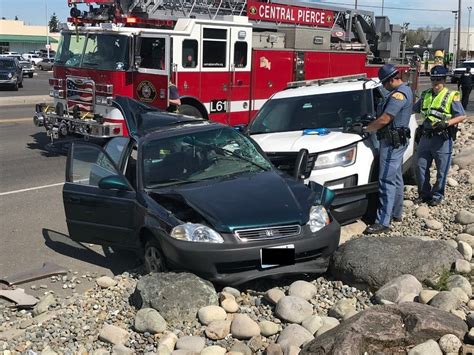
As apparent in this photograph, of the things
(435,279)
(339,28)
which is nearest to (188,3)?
(339,28)

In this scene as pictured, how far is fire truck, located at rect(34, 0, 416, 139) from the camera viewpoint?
11.4 m

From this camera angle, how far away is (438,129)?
713 cm

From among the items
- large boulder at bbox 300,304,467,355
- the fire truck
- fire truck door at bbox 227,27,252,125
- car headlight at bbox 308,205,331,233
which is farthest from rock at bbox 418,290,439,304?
fire truck door at bbox 227,27,252,125

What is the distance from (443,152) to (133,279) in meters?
4.10

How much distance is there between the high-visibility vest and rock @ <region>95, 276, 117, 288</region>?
4.22 metres

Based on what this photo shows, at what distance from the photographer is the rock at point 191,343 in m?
4.02

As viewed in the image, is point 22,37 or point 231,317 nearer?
point 231,317

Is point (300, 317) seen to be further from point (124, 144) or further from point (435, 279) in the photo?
point (124, 144)

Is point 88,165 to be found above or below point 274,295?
above

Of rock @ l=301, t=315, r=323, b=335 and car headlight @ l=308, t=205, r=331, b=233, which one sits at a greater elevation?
car headlight @ l=308, t=205, r=331, b=233

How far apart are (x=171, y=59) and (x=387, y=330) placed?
28.2ft

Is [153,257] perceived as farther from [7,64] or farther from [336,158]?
[7,64]

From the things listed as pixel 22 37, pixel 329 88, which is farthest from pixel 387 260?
pixel 22 37

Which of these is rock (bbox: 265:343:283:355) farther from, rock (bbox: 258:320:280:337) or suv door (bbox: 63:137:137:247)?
suv door (bbox: 63:137:137:247)
